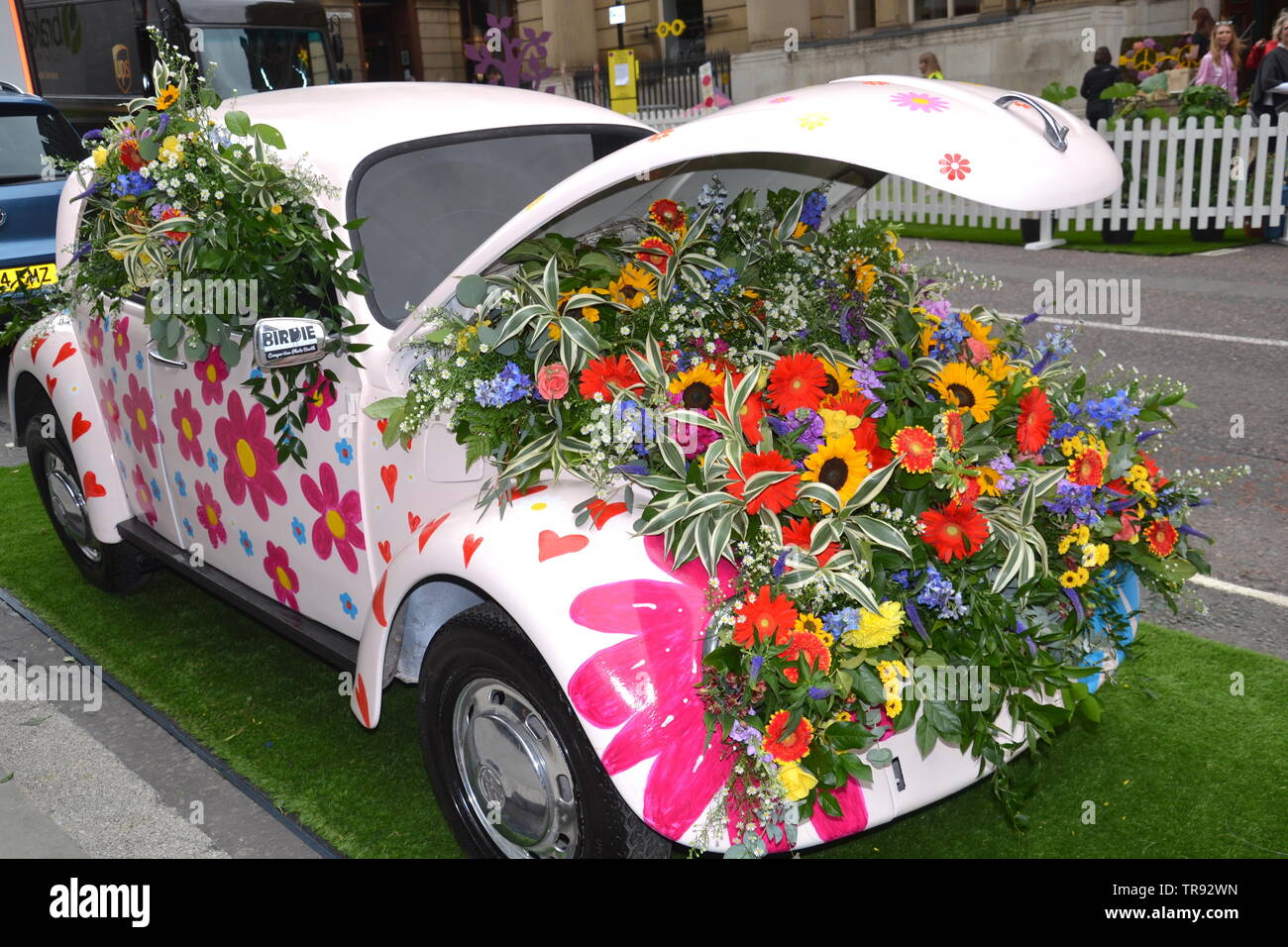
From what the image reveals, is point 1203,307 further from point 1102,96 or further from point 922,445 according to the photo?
point 922,445

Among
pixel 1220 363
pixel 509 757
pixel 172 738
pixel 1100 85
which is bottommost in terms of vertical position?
pixel 172 738

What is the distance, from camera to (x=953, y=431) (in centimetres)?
275

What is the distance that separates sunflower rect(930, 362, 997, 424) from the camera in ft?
9.40

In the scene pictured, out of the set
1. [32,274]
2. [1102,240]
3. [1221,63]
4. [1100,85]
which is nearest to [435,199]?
[32,274]

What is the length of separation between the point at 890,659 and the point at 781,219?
1.45 m

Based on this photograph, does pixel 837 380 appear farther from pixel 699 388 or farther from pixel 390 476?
pixel 390 476

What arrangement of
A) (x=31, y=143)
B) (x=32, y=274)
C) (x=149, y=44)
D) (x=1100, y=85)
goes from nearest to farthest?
(x=32, y=274) → (x=31, y=143) → (x=1100, y=85) → (x=149, y=44)

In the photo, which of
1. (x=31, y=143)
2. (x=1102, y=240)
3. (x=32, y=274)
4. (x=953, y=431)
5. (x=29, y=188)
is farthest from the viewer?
(x=1102, y=240)

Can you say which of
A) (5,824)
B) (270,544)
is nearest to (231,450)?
(270,544)

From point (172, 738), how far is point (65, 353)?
1747mm

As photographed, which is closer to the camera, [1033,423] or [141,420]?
[1033,423]

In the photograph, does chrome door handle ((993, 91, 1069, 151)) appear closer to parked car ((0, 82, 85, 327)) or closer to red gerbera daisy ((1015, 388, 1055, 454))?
red gerbera daisy ((1015, 388, 1055, 454))

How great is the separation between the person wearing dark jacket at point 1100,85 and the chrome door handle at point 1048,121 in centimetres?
1282

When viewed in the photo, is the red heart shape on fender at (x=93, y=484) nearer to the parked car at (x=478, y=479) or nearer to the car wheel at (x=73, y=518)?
the parked car at (x=478, y=479)
